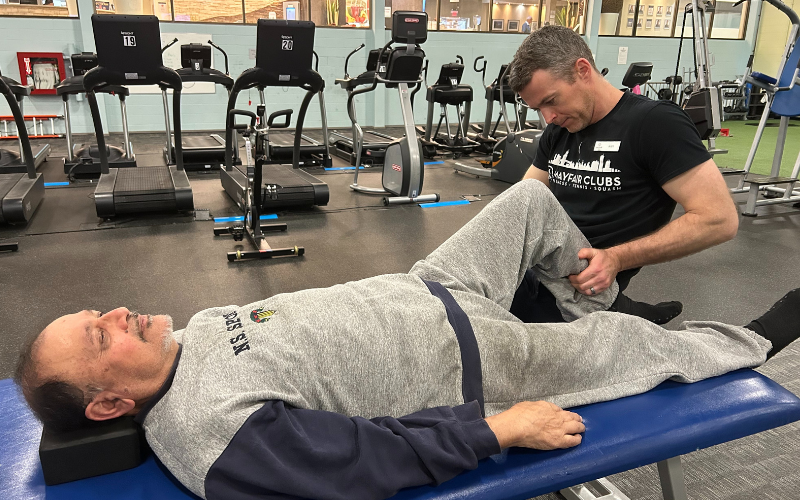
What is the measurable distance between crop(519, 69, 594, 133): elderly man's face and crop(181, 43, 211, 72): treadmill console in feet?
16.3

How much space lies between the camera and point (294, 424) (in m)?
1.08

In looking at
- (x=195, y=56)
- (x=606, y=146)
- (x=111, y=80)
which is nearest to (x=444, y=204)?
(x=111, y=80)

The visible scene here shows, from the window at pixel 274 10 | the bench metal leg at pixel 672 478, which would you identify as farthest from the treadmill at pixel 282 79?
the window at pixel 274 10

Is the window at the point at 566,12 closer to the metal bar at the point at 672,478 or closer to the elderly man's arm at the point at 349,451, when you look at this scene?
the metal bar at the point at 672,478

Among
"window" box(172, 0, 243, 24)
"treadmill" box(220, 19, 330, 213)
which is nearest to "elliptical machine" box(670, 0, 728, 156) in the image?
"treadmill" box(220, 19, 330, 213)

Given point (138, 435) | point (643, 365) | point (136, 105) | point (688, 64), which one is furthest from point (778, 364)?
point (688, 64)

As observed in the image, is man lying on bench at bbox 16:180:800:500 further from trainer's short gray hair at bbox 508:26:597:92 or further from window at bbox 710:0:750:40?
window at bbox 710:0:750:40

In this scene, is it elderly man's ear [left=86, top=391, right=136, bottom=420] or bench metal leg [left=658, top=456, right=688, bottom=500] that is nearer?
elderly man's ear [left=86, top=391, right=136, bottom=420]

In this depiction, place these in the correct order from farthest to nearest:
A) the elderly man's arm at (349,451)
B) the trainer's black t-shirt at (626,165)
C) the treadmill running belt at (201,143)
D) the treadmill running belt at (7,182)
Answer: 1. the treadmill running belt at (201,143)
2. the treadmill running belt at (7,182)
3. the trainer's black t-shirt at (626,165)
4. the elderly man's arm at (349,451)

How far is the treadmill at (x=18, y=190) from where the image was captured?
12.8 ft

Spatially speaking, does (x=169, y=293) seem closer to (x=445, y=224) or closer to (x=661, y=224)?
(x=445, y=224)

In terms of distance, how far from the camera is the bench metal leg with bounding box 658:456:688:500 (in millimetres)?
1330

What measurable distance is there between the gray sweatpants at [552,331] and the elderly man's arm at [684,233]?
61 mm

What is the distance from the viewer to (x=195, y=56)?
19.1 ft
